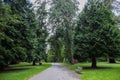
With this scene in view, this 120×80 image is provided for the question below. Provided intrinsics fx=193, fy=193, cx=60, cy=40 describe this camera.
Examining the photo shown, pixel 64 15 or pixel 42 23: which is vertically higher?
pixel 64 15

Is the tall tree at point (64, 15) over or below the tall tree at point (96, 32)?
over

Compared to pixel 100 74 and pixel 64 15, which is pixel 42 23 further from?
pixel 100 74

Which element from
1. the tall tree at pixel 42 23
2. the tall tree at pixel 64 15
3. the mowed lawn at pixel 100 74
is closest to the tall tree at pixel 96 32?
the mowed lawn at pixel 100 74

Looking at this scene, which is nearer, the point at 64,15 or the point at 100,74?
the point at 100,74

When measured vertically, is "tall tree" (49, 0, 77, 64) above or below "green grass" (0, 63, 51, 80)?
above

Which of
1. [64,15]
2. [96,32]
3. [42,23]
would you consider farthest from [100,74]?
[42,23]

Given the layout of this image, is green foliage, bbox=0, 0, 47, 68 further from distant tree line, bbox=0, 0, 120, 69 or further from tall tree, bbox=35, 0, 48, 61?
tall tree, bbox=35, 0, 48, 61

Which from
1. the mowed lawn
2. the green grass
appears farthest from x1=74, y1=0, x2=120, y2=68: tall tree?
the green grass

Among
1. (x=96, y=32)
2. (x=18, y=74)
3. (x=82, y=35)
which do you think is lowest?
(x=18, y=74)

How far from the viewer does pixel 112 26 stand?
21547mm

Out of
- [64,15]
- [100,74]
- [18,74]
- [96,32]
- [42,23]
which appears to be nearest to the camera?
[100,74]

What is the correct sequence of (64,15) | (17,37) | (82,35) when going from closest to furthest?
(17,37)
(82,35)
(64,15)

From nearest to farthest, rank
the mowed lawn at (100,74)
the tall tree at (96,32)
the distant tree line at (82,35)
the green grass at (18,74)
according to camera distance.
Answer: the mowed lawn at (100,74) → the green grass at (18,74) → the distant tree line at (82,35) → the tall tree at (96,32)

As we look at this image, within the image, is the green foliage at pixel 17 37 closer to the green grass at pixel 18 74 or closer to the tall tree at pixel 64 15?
the green grass at pixel 18 74
